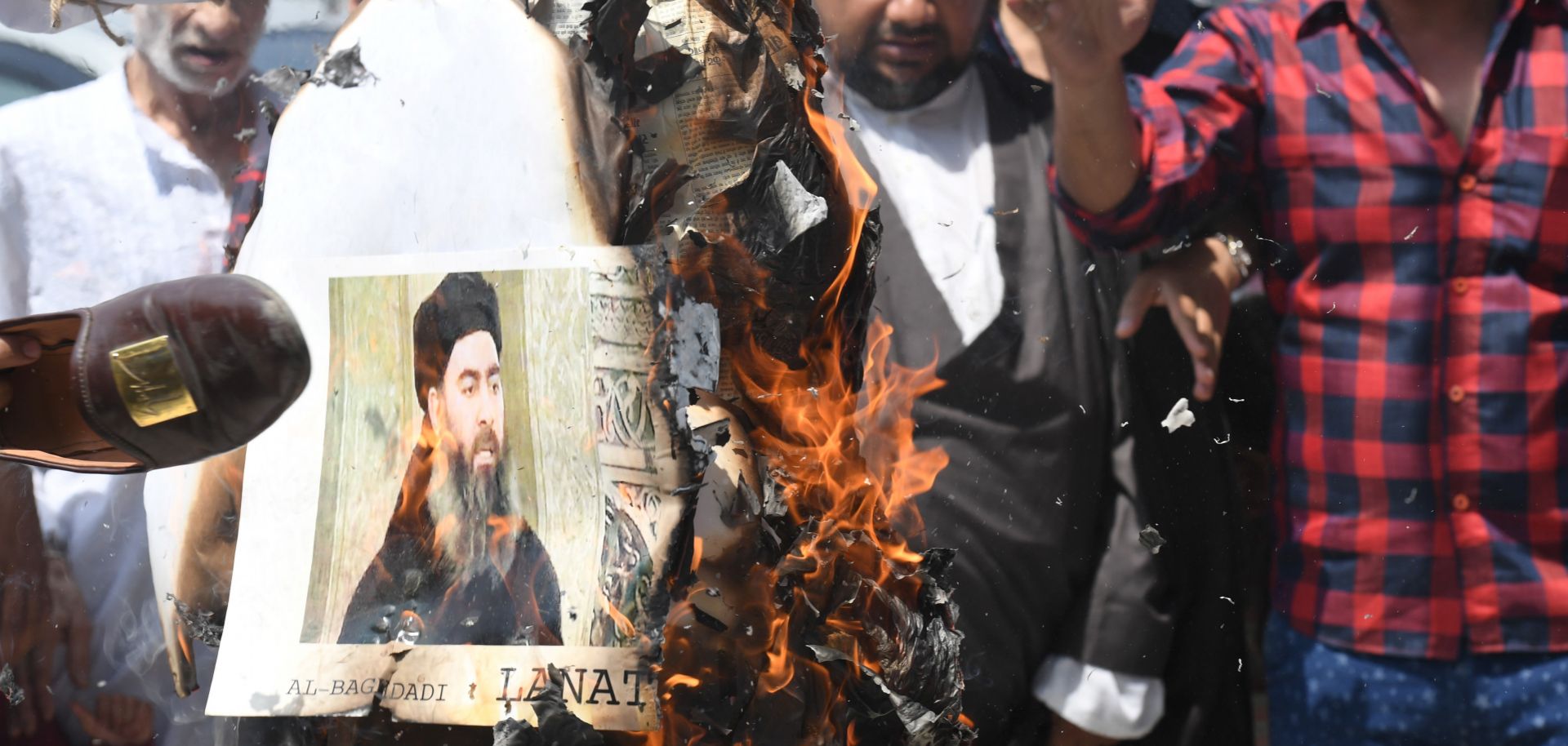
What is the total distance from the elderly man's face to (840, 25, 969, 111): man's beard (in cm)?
50

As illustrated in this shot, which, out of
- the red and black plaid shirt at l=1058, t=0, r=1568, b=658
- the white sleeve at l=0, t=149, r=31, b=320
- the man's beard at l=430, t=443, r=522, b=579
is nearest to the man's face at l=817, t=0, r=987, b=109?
the red and black plaid shirt at l=1058, t=0, r=1568, b=658

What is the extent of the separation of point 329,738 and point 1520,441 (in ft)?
4.17

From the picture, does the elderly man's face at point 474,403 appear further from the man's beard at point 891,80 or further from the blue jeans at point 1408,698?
the blue jeans at point 1408,698

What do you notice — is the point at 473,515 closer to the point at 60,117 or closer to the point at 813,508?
the point at 813,508

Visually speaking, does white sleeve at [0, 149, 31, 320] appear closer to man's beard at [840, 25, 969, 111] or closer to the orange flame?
the orange flame

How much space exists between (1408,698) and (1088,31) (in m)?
0.72

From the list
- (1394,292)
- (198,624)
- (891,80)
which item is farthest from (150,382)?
(1394,292)

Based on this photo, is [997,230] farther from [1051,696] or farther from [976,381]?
[1051,696]

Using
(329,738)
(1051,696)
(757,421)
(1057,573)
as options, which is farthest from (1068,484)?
(329,738)

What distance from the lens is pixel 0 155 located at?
1.52m

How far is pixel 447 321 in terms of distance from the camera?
4.47ft

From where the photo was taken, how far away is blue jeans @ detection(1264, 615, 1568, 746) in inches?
44.4

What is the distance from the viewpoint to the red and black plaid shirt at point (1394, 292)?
1.12 m

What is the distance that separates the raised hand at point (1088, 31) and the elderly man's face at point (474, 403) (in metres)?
0.68
